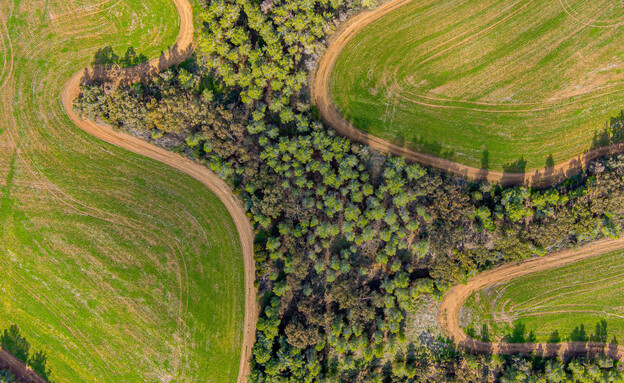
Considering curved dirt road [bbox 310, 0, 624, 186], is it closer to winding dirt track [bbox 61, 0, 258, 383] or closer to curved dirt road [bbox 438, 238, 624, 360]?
curved dirt road [bbox 438, 238, 624, 360]

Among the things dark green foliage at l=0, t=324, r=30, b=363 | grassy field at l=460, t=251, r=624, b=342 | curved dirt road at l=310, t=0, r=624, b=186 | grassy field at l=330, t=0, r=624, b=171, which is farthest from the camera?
dark green foliage at l=0, t=324, r=30, b=363

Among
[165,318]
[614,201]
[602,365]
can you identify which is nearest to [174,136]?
[165,318]

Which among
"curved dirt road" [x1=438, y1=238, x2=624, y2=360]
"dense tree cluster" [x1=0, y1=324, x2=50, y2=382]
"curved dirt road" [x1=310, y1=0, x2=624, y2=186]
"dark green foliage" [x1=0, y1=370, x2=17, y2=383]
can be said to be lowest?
"dark green foliage" [x1=0, y1=370, x2=17, y2=383]

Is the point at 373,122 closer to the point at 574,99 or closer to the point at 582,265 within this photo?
the point at 574,99

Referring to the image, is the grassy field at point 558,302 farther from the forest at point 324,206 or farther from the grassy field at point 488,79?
the grassy field at point 488,79

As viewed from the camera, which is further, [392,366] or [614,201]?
[392,366]

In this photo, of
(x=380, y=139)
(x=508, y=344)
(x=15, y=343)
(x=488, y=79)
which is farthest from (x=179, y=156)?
(x=508, y=344)

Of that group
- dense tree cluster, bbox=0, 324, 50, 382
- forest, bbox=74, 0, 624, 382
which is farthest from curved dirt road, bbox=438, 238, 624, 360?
dense tree cluster, bbox=0, 324, 50, 382
